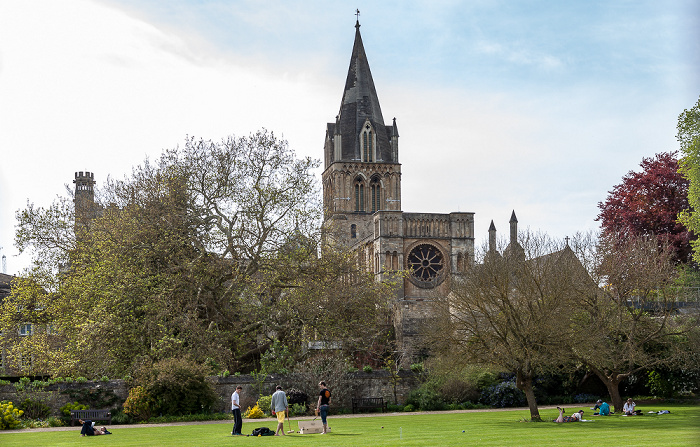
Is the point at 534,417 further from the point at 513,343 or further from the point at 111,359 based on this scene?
the point at 111,359

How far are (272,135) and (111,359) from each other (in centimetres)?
1240

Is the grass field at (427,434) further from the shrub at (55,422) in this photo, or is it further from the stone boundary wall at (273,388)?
the stone boundary wall at (273,388)

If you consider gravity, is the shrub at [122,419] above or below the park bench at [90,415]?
below

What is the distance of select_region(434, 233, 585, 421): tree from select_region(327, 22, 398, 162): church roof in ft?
201

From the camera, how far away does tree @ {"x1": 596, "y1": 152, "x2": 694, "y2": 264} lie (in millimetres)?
48969

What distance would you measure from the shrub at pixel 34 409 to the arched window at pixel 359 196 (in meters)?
64.2

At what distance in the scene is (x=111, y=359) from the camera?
105 ft

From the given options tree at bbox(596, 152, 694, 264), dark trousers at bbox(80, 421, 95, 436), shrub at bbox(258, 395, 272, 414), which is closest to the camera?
dark trousers at bbox(80, 421, 95, 436)

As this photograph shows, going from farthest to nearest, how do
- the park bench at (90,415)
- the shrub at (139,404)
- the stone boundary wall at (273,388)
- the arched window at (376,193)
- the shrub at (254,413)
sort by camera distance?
1. the arched window at (376,193)
2. the shrub at (254,413)
3. the stone boundary wall at (273,388)
4. the shrub at (139,404)
5. the park bench at (90,415)

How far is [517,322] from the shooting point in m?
26.3

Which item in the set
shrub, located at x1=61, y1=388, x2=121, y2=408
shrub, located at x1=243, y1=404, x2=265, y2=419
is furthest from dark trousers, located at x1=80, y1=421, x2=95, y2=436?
shrub, located at x1=243, y1=404, x2=265, y2=419

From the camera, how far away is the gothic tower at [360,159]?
89125 millimetres

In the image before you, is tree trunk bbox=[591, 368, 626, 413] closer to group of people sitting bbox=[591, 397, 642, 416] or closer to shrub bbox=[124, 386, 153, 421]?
group of people sitting bbox=[591, 397, 642, 416]

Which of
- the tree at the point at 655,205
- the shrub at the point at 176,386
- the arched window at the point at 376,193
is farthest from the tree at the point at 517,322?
the arched window at the point at 376,193
